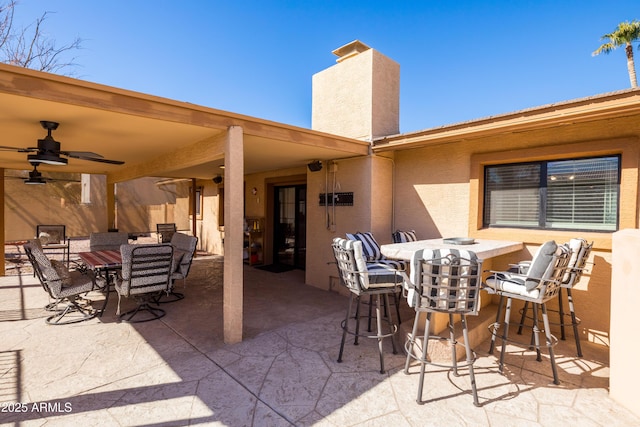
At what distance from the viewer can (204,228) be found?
1138 centimetres

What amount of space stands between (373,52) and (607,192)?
4.14 metres

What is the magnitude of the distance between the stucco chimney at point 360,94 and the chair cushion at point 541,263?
3438 mm

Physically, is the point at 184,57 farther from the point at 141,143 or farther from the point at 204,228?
the point at 141,143

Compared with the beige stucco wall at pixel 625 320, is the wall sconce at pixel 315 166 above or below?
above

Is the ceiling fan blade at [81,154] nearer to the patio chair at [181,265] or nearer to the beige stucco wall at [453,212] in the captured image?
the patio chair at [181,265]

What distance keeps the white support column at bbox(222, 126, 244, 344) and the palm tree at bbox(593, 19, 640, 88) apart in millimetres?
20606

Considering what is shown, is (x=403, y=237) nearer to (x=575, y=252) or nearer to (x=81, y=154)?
(x=575, y=252)

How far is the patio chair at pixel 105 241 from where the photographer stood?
6.73 m

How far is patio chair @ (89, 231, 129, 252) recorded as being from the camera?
673 cm

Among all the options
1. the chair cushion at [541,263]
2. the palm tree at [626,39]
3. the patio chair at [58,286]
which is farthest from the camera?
the palm tree at [626,39]

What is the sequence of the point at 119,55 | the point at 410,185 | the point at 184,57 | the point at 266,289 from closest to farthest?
the point at 410,185 < the point at 266,289 < the point at 119,55 < the point at 184,57

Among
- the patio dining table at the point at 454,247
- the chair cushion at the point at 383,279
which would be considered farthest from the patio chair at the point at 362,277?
the patio dining table at the point at 454,247

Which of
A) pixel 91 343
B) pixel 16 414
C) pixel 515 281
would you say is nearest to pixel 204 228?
pixel 91 343

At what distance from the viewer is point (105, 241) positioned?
268 inches
